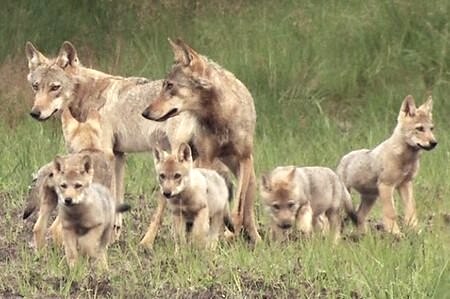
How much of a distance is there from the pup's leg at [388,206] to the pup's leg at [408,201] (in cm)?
11

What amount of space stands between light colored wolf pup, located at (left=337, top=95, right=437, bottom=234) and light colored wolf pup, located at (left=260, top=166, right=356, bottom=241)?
503 millimetres

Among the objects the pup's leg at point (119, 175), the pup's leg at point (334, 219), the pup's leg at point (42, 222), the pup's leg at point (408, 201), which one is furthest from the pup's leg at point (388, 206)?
the pup's leg at point (42, 222)

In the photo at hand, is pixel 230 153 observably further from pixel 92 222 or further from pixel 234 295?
pixel 234 295

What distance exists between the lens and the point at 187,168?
9.88 metres

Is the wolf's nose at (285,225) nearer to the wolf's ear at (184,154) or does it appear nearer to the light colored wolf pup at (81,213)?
the wolf's ear at (184,154)

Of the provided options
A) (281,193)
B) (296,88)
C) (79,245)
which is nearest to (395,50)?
(296,88)

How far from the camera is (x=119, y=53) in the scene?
17.9 metres

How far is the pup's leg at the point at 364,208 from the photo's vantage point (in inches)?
434

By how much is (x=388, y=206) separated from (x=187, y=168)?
194cm

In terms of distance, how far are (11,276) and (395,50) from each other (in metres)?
9.28

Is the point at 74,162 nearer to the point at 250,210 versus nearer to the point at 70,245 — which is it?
the point at 70,245

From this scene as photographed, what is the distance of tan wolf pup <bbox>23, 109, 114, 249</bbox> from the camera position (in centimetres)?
977

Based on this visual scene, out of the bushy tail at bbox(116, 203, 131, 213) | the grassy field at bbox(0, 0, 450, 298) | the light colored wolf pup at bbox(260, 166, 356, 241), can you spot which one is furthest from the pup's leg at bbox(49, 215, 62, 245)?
the light colored wolf pup at bbox(260, 166, 356, 241)

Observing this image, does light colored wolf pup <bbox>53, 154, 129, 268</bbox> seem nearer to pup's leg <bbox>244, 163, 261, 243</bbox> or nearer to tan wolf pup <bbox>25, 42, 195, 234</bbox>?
tan wolf pup <bbox>25, 42, 195, 234</bbox>
